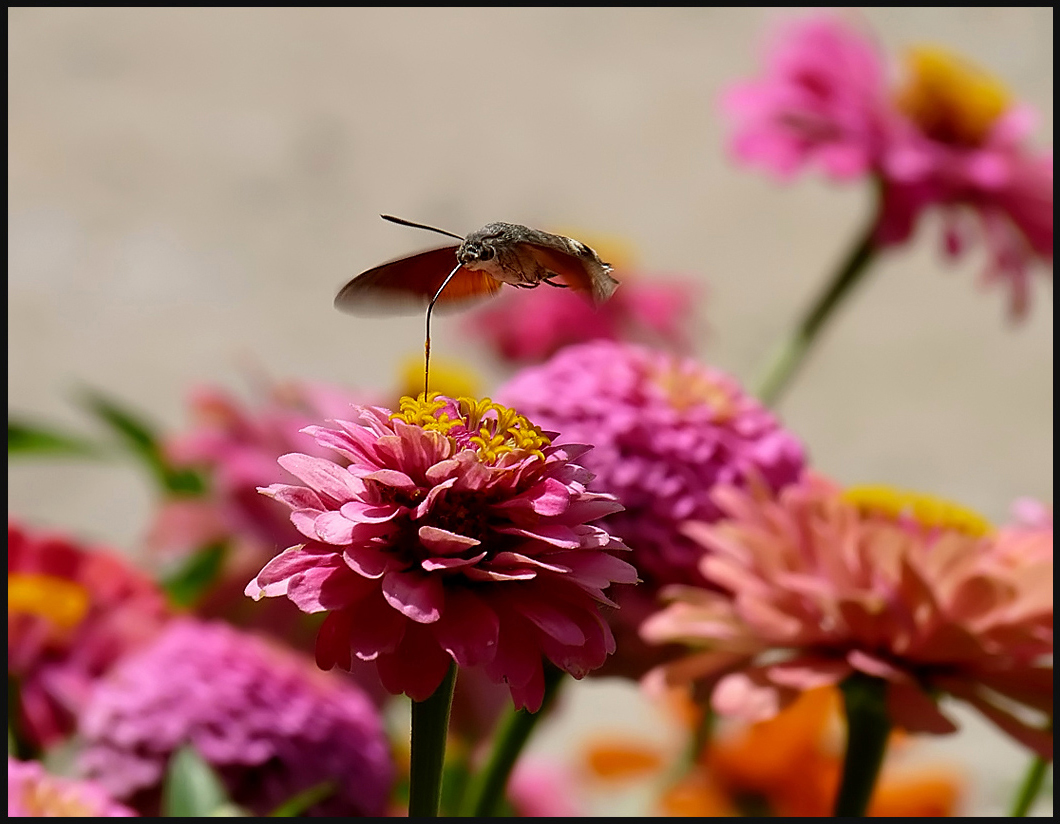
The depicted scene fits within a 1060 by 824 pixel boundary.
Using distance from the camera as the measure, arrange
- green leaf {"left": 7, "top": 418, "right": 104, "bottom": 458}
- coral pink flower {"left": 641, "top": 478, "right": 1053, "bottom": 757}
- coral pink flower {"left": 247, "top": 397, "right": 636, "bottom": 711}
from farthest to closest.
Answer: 1. green leaf {"left": 7, "top": 418, "right": 104, "bottom": 458}
2. coral pink flower {"left": 641, "top": 478, "right": 1053, "bottom": 757}
3. coral pink flower {"left": 247, "top": 397, "right": 636, "bottom": 711}

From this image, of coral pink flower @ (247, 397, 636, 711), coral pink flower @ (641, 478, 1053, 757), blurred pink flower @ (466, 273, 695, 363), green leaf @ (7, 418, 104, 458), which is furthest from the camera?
blurred pink flower @ (466, 273, 695, 363)

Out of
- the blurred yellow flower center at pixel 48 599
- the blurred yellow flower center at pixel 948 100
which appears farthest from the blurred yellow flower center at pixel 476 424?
the blurred yellow flower center at pixel 948 100

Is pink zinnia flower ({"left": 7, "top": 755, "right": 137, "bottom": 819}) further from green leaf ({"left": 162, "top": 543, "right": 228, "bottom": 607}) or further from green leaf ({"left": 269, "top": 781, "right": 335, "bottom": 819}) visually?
green leaf ({"left": 162, "top": 543, "right": 228, "bottom": 607})

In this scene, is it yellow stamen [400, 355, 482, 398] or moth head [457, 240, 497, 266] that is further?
yellow stamen [400, 355, 482, 398]

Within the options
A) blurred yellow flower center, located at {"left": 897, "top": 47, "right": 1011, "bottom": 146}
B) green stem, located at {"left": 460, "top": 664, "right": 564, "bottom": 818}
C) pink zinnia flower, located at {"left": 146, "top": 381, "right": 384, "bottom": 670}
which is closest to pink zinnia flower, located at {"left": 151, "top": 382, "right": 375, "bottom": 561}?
pink zinnia flower, located at {"left": 146, "top": 381, "right": 384, "bottom": 670}

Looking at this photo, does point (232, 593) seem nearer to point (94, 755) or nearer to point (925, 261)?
point (94, 755)

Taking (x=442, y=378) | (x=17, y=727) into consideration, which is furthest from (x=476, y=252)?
(x=442, y=378)

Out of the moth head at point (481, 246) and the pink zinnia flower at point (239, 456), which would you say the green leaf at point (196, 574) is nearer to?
the pink zinnia flower at point (239, 456)
